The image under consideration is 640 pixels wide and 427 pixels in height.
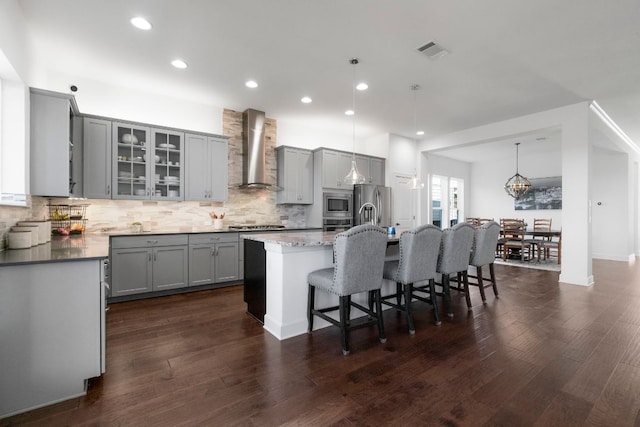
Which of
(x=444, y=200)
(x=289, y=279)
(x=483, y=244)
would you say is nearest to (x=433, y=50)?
(x=483, y=244)

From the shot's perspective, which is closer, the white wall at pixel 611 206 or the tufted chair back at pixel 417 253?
the tufted chair back at pixel 417 253

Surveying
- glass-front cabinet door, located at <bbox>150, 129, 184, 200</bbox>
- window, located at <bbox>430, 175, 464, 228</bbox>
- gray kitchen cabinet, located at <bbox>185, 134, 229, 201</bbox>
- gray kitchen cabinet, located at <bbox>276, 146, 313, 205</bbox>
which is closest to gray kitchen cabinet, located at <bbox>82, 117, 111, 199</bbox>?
glass-front cabinet door, located at <bbox>150, 129, 184, 200</bbox>

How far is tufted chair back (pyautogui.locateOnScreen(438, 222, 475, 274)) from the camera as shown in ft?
10.7

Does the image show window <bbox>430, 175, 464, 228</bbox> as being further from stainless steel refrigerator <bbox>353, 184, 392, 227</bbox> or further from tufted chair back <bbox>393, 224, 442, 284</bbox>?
tufted chair back <bbox>393, 224, 442, 284</bbox>

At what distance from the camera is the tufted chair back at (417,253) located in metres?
2.77

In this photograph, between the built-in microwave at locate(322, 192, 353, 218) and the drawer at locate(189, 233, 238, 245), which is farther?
the built-in microwave at locate(322, 192, 353, 218)

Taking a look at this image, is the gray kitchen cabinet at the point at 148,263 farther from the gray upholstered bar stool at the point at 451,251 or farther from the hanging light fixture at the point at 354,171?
the gray upholstered bar stool at the point at 451,251

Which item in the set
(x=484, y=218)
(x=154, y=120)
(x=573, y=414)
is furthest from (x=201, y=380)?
(x=484, y=218)

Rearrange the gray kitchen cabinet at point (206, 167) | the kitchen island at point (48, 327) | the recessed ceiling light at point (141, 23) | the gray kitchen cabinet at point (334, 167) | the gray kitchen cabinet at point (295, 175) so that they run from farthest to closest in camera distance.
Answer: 1. the gray kitchen cabinet at point (334, 167)
2. the gray kitchen cabinet at point (295, 175)
3. the gray kitchen cabinet at point (206, 167)
4. the recessed ceiling light at point (141, 23)
5. the kitchen island at point (48, 327)

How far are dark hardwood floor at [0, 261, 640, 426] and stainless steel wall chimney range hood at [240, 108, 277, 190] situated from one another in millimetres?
2327

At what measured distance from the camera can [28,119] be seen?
9.27ft

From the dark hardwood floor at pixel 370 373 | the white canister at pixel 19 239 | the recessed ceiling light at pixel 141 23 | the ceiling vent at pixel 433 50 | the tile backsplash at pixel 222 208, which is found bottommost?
the dark hardwood floor at pixel 370 373

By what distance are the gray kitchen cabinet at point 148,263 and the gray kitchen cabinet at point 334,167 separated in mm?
2638

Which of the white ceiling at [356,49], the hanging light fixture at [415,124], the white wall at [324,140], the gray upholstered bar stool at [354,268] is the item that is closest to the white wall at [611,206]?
the white ceiling at [356,49]
